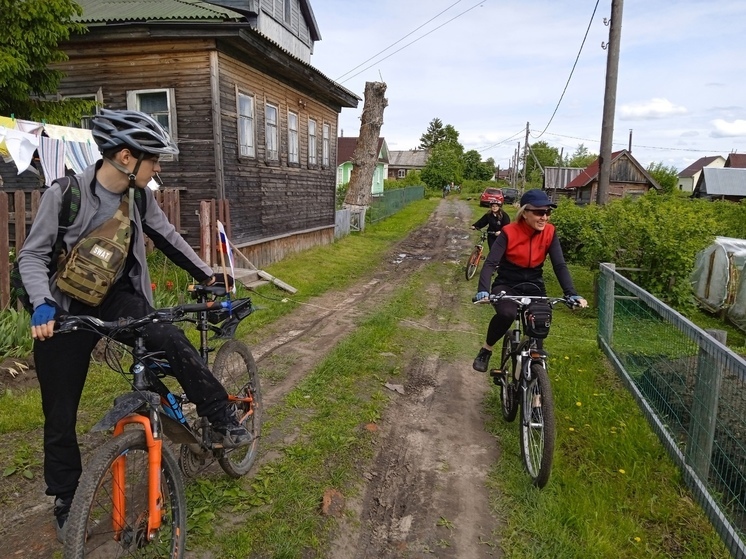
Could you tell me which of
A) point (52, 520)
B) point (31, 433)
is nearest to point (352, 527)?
point (52, 520)

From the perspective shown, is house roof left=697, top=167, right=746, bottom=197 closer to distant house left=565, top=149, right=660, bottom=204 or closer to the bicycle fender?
distant house left=565, top=149, right=660, bottom=204

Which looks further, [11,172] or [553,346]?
[11,172]

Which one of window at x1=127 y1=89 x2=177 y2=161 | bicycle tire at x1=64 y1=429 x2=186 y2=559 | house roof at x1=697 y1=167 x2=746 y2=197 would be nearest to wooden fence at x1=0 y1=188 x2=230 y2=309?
window at x1=127 y1=89 x2=177 y2=161

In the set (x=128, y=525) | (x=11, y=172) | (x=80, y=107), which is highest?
(x=80, y=107)

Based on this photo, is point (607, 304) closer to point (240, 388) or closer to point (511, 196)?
point (240, 388)

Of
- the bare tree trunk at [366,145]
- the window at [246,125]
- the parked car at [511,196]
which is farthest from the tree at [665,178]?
the window at [246,125]

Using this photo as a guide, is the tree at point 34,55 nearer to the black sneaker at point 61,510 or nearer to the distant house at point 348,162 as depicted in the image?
the black sneaker at point 61,510

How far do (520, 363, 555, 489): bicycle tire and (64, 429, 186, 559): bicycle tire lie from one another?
2304 millimetres

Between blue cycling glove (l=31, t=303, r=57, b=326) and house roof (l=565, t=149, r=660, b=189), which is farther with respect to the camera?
house roof (l=565, t=149, r=660, b=189)

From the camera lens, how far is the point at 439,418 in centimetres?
493

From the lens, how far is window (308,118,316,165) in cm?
1628

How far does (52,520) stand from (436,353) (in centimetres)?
468

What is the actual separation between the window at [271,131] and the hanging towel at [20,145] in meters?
5.83

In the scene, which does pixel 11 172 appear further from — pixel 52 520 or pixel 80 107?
pixel 52 520
